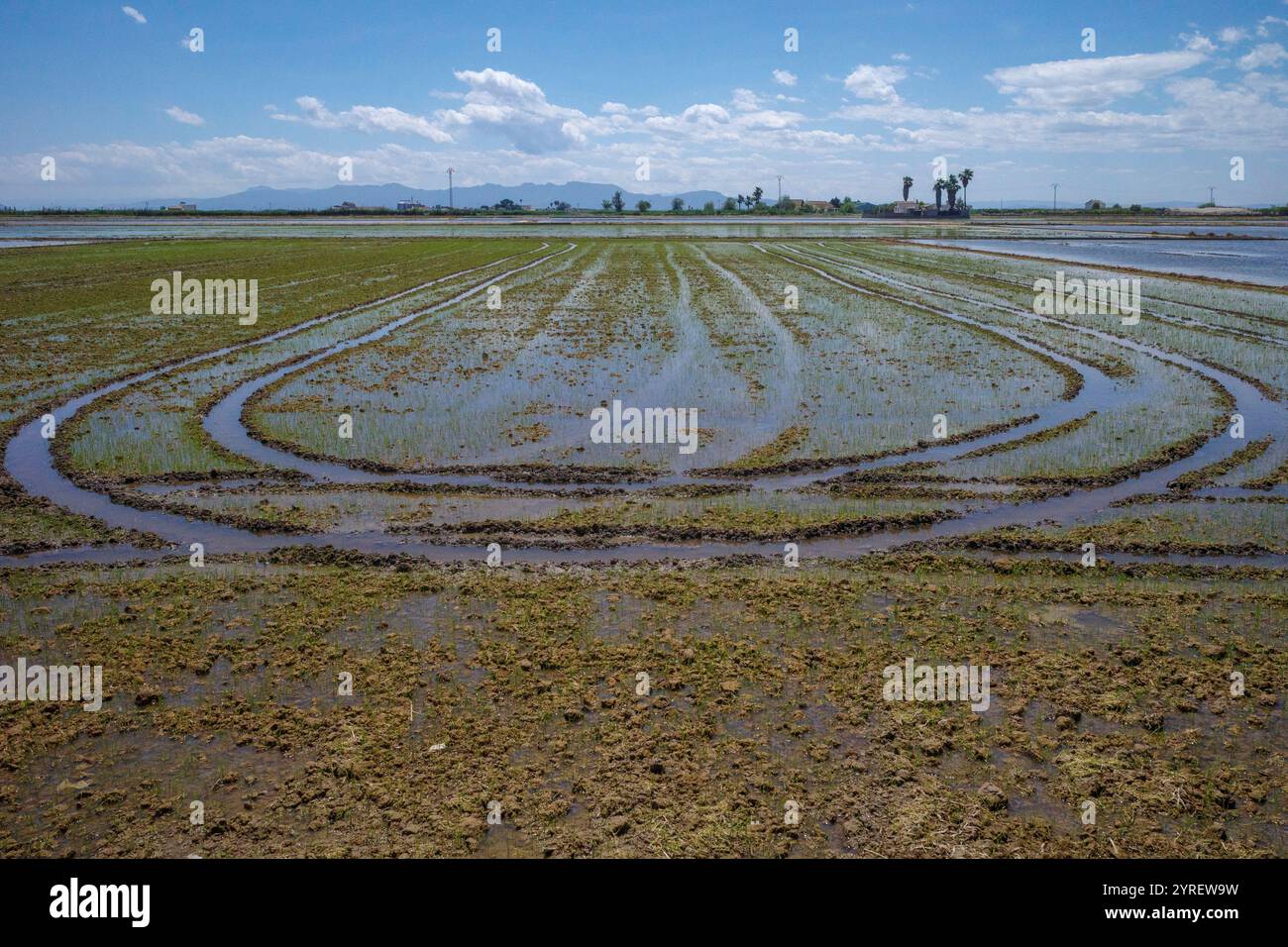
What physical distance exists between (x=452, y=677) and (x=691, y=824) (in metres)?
3.13

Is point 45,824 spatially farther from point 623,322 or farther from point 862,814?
point 623,322

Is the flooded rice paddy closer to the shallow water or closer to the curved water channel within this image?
the curved water channel

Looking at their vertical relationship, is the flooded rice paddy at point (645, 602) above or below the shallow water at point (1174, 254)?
below

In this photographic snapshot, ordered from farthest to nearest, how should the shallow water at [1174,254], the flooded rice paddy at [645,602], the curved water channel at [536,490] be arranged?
1. the shallow water at [1174,254]
2. the curved water channel at [536,490]
3. the flooded rice paddy at [645,602]

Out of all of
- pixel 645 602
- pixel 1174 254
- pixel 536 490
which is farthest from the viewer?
pixel 1174 254

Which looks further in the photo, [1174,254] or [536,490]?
[1174,254]

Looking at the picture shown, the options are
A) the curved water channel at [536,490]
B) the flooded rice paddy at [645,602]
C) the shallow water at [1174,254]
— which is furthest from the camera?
the shallow water at [1174,254]

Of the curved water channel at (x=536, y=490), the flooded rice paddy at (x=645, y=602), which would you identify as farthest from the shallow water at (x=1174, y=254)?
the curved water channel at (x=536, y=490)

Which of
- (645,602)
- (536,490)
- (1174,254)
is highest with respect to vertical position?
(1174,254)

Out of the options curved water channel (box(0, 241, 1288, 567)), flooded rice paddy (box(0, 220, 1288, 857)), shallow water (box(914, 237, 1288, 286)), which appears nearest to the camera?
flooded rice paddy (box(0, 220, 1288, 857))

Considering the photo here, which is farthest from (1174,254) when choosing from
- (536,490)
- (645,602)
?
(645,602)

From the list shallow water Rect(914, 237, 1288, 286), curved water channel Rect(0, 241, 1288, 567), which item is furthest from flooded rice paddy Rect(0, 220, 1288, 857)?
shallow water Rect(914, 237, 1288, 286)

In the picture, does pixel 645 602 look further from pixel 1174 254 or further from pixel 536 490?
pixel 1174 254

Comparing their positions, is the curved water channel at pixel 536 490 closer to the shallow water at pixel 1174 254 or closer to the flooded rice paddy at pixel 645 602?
the flooded rice paddy at pixel 645 602
